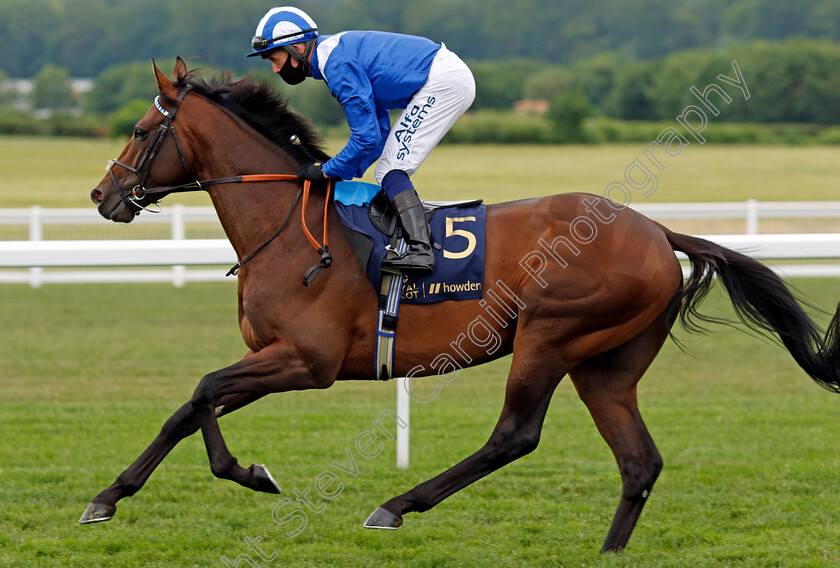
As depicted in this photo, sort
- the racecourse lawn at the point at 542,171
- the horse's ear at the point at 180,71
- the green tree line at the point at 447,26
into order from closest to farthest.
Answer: the horse's ear at the point at 180,71 → the racecourse lawn at the point at 542,171 → the green tree line at the point at 447,26

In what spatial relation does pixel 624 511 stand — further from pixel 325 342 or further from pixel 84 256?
pixel 84 256

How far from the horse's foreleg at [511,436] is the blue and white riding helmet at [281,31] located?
1393 millimetres

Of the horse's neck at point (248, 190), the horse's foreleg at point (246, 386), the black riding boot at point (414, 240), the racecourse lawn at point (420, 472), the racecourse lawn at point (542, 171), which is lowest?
Answer: the racecourse lawn at point (420, 472)

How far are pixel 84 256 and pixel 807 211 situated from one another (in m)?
10.4

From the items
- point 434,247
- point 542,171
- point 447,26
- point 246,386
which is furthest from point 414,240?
point 447,26

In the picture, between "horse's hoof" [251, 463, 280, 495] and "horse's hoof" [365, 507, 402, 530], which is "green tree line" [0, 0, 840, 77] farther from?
"horse's hoof" [365, 507, 402, 530]

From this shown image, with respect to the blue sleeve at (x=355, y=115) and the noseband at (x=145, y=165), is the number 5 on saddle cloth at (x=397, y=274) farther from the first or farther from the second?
the noseband at (x=145, y=165)

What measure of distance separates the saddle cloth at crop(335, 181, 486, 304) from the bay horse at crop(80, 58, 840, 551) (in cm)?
4

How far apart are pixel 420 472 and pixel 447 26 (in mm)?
68051

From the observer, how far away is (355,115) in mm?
3469

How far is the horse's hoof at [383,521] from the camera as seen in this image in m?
3.38

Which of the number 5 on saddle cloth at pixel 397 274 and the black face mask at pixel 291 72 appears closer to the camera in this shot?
the number 5 on saddle cloth at pixel 397 274

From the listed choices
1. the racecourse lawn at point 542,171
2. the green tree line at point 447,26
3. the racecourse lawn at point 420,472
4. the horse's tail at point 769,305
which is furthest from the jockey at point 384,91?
Result: the green tree line at point 447,26

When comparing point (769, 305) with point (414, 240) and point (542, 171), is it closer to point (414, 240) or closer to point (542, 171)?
point (414, 240)
